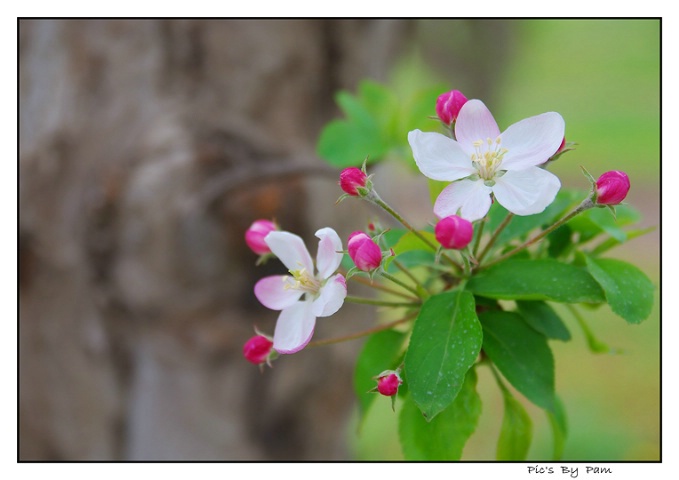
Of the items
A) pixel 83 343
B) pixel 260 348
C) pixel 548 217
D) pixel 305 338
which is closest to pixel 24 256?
pixel 83 343

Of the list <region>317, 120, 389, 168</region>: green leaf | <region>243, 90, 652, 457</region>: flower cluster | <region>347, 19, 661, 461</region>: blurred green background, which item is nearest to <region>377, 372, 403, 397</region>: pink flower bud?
<region>243, 90, 652, 457</region>: flower cluster

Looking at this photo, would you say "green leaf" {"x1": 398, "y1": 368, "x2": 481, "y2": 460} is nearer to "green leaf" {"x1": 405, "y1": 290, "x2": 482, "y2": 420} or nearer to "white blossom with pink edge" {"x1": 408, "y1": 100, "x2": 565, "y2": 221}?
"green leaf" {"x1": 405, "y1": 290, "x2": 482, "y2": 420}

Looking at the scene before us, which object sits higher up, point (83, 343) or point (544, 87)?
point (544, 87)

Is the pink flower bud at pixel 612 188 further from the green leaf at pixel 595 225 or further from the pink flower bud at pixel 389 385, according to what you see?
the pink flower bud at pixel 389 385

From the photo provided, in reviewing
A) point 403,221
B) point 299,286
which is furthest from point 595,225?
point 299,286

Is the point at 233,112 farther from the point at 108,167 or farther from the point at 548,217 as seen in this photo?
the point at 548,217

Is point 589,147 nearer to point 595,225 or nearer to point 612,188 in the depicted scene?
point 595,225
